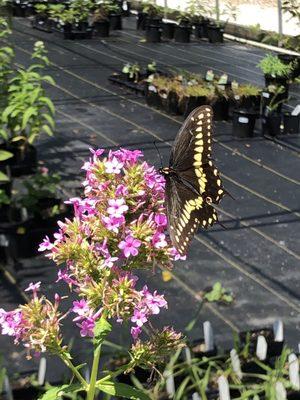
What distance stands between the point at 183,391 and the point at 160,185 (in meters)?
1.33

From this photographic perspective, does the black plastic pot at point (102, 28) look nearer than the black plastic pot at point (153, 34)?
No

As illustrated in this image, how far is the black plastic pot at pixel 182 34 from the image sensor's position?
13219 mm

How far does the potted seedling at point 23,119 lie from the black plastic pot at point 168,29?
308 inches

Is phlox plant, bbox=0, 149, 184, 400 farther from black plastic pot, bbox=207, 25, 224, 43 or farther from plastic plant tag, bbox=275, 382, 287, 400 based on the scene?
black plastic pot, bbox=207, 25, 224, 43

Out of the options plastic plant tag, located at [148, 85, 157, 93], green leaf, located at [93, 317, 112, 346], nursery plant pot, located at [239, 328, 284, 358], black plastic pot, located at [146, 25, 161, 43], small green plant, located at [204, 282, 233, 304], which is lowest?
small green plant, located at [204, 282, 233, 304]

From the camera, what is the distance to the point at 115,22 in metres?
14.3

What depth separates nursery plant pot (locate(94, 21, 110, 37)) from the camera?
43.4 ft

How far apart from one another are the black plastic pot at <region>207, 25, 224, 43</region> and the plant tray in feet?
14.0

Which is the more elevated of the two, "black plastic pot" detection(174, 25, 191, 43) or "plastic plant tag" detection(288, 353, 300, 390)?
"black plastic pot" detection(174, 25, 191, 43)

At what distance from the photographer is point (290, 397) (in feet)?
10.3

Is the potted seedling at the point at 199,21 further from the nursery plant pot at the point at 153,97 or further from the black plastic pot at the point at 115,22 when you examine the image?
the nursery plant pot at the point at 153,97

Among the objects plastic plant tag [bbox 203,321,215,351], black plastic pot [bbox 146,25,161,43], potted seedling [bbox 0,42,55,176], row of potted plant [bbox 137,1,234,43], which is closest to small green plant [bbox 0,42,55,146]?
potted seedling [bbox 0,42,55,176]

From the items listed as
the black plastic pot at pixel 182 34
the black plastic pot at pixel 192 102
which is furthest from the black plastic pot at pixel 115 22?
the black plastic pot at pixel 192 102

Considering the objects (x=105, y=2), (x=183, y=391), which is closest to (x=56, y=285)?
(x=183, y=391)
